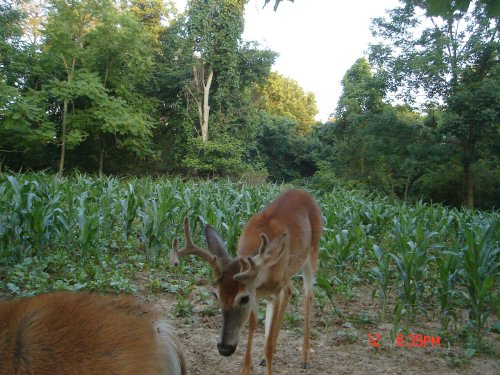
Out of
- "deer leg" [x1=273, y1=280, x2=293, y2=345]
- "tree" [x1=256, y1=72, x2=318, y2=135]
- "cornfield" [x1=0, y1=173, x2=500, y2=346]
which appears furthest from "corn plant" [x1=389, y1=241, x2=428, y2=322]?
"tree" [x1=256, y1=72, x2=318, y2=135]

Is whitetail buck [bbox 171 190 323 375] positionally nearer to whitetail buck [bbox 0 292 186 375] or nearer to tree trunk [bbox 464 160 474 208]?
whitetail buck [bbox 0 292 186 375]

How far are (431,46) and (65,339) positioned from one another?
2573 centimetres

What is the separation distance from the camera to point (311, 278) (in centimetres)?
465

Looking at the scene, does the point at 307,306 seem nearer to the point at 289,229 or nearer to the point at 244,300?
the point at 289,229

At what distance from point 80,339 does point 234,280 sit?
1.74 m

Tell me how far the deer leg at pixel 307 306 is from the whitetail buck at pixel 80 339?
8.09 feet

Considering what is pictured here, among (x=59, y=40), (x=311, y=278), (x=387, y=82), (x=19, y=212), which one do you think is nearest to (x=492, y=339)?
(x=311, y=278)

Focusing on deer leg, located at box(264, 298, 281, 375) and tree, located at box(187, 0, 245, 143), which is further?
tree, located at box(187, 0, 245, 143)

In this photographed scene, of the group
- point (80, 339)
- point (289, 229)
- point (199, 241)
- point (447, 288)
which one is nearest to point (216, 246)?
point (289, 229)

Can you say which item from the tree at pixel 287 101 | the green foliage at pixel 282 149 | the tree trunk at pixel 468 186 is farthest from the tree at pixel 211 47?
the tree trunk at pixel 468 186

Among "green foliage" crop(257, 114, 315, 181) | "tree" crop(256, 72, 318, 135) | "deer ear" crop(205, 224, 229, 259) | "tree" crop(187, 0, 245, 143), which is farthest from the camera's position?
"tree" crop(256, 72, 318, 135)

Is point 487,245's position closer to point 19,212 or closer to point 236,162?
point 19,212

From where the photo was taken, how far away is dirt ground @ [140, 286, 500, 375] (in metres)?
3.75
